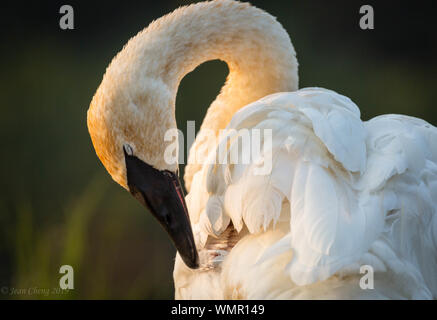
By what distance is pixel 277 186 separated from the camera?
108cm

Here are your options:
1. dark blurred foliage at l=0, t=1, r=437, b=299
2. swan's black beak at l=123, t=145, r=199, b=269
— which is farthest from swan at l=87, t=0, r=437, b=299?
dark blurred foliage at l=0, t=1, r=437, b=299

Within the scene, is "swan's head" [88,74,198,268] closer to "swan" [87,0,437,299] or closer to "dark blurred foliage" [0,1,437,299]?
"swan" [87,0,437,299]

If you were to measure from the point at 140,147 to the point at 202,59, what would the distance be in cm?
37

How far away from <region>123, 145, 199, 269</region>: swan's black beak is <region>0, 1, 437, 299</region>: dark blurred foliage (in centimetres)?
109

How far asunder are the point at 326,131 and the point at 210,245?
1.24ft

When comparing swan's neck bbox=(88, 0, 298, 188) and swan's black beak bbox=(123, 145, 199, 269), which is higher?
swan's neck bbox=(88, 0, 298, 188)

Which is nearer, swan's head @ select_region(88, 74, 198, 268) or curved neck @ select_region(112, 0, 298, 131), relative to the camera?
swan's head @ select_region(88, 74, 198, 268)

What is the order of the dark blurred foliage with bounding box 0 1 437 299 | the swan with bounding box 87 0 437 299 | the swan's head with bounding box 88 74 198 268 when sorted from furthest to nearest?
the dark blurred foliage with bounding box 0 1 437 299, the swan's head with bounding box 88 74 198 268, the swan with bounding box 87 0 437 299

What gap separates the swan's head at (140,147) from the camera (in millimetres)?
1204

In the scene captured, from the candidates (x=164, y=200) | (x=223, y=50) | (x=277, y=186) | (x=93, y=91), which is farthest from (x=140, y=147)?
(x=93, y=91)

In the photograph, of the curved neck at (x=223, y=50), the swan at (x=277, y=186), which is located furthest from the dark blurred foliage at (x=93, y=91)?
the swan at (x=277, y=186)

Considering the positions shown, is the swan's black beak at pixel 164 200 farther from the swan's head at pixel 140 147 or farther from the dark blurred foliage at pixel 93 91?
the dark blurred foliage at pixel 93 91

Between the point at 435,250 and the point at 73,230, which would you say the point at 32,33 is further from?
the point at 435,250

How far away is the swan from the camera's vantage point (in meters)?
0.98
